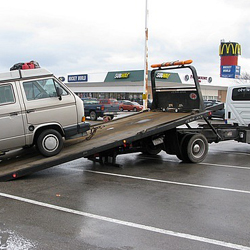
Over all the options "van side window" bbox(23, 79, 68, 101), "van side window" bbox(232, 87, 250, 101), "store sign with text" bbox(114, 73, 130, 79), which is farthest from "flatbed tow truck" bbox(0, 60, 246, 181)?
"store sign with text" bbox(114, 73, 130, 79)

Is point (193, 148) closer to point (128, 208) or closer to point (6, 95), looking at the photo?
point (128, 208)

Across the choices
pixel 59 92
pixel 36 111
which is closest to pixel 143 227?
→ pixel 36 111

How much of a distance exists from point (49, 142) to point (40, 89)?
1.29 metres

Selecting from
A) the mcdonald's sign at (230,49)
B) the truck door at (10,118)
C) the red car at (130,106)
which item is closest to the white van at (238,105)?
the truck door at (10,118)

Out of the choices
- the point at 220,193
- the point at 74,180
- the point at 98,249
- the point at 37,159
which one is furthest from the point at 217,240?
the point at 37,159

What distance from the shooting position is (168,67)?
11859 mm

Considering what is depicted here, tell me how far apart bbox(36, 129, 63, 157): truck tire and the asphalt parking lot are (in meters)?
0.63

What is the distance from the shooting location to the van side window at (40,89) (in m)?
8.45

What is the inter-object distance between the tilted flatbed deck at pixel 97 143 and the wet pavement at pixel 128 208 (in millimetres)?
365

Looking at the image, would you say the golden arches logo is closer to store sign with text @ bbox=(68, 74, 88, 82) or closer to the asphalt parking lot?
store sign with text @ bbox=(68, 74, 88, 82)

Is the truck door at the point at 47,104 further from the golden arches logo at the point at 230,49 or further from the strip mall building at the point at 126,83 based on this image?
the golden arches logo at the point at 230,49

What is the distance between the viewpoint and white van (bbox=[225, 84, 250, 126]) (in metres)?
11.9

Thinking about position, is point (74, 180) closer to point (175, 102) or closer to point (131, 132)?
point (131, 132)

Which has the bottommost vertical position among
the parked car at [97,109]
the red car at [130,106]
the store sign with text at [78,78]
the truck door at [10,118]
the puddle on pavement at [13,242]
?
the red car at [130,106]
